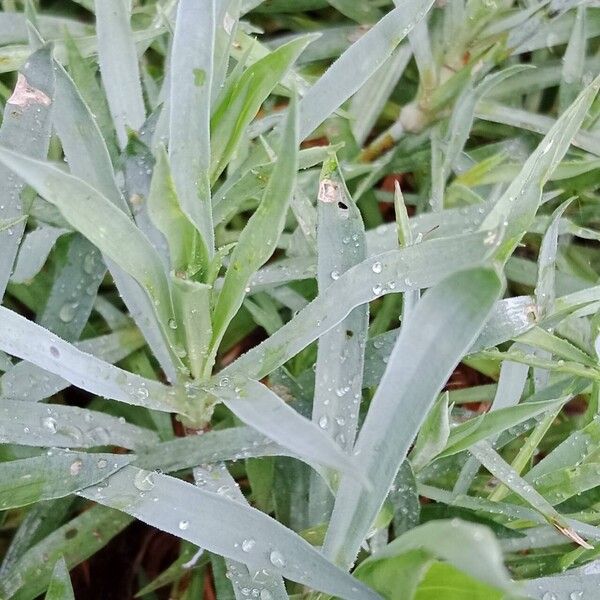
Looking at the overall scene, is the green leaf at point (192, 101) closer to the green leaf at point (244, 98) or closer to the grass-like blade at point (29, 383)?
the green leaf at point (244, 98)

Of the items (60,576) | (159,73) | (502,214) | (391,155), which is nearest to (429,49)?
(391,155)

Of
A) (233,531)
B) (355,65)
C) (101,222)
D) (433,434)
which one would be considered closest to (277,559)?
(233,531)

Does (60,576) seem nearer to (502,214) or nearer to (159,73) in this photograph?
(502,214)

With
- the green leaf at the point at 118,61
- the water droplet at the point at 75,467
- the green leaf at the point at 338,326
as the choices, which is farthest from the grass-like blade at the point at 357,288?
the green leaf at the point at 118,61

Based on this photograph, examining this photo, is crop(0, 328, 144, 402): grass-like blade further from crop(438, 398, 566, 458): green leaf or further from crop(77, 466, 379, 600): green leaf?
crop(438, 398, 566, 458): green leaf

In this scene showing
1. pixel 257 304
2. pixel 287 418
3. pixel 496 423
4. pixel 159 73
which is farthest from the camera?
pixel 159 73

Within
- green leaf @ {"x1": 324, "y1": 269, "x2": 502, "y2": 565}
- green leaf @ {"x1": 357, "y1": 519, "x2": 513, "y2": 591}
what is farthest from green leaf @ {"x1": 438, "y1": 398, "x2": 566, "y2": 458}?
green leaf @ {"x1": 357, "y1": 519, "x2": 513, "y2": 591}

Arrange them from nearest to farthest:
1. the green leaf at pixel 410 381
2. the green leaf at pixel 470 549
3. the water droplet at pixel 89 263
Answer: the green leaf at pixel 470 549 → the green leaf at pixel 410 381 → the water droplet at pixel 89 263
